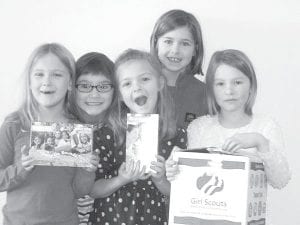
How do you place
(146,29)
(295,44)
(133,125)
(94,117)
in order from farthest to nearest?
(146,29) < (295,44) < (94,117) < (133,125)

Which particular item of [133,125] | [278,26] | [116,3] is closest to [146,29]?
[116,3]

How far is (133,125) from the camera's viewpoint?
1374 mm

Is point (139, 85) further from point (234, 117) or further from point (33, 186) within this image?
point (33, 186)

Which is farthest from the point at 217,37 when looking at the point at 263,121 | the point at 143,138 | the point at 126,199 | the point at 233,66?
the point at 126,199

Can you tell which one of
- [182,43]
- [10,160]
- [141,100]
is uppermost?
[182,43]

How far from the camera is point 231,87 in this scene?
150 centimetres

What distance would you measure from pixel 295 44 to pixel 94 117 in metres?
0.86

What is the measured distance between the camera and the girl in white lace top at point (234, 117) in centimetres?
142

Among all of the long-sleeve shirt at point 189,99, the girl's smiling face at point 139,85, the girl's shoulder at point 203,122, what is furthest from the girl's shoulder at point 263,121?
the girl's smiling face at point 139,85

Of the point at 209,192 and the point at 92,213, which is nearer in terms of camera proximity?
the point at 209,192

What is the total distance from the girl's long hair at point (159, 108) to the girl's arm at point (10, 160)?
332mm

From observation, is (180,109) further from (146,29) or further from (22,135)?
(22,135)

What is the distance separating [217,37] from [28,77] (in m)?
0.81

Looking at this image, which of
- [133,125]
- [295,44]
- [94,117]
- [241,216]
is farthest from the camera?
[295,44]
